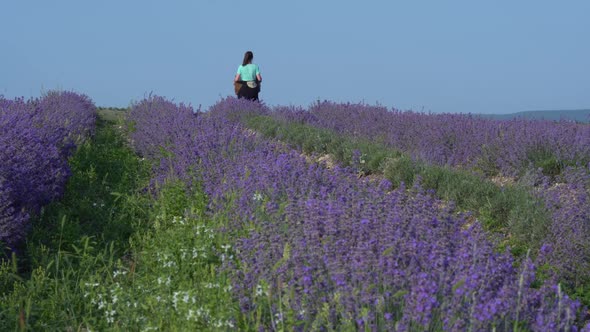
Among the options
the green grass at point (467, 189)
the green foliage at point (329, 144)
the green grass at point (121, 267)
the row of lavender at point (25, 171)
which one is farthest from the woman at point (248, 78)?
the green grass at point (121, 267)

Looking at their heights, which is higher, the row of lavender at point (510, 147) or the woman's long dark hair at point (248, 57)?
the woman's long dark hair at point (248, 57)

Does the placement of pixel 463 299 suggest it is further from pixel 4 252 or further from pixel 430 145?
pixel 430 145

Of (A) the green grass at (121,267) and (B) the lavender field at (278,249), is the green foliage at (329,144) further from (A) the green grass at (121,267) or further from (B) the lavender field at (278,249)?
(A) the green grass at (121,267)

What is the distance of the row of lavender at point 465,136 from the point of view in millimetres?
8125

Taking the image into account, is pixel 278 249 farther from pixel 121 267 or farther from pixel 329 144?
pixel 329 144

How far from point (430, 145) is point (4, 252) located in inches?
246

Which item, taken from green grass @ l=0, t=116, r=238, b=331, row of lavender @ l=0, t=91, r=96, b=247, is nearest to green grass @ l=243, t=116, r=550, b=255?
green grass @ l=0, t=116, r=238, b=331

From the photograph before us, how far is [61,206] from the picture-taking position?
21.6 feet

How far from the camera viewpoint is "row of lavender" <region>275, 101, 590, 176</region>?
8.12 metres

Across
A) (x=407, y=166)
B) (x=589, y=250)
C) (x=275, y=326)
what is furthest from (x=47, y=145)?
(x=589, y=250)

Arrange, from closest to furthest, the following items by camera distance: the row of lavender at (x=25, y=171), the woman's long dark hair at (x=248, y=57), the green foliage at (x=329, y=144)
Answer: the row of lavender at (x=25, y=171) < the green foliage at (x=329, y=144) < the woman's long dark hair at (x=248, y=57)

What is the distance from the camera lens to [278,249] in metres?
3.60

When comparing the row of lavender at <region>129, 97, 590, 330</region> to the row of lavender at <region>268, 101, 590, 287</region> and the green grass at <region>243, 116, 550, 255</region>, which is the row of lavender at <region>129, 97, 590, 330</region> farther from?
the green grass at <region>243, 116, 550, 255</region>

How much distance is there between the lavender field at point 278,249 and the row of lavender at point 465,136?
2.0 inches
